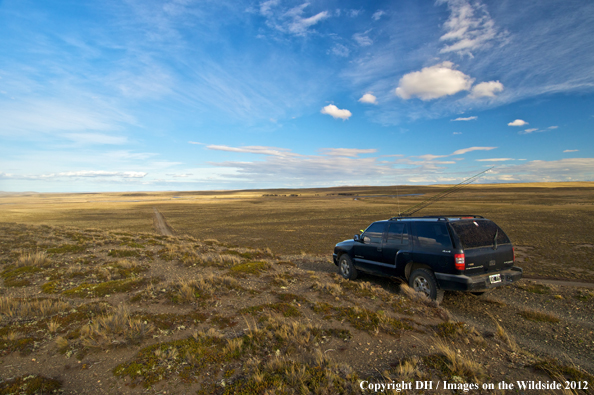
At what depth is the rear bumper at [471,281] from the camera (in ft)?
20.4

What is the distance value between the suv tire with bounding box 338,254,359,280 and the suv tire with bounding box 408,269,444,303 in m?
2.32

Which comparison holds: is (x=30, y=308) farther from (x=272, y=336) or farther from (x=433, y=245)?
(x=433, y=245)

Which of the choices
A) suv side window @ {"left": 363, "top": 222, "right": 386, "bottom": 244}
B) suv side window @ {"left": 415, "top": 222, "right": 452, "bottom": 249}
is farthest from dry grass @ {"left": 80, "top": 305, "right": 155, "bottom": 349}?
suv side window @ {"left": 415, "top": 222, "right": 452, "bottom": 249}

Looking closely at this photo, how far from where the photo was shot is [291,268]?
1133 centimetres

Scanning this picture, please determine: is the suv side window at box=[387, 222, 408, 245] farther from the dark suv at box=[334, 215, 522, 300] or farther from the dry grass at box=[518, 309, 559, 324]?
the dry grass at box=[518, 309, 559, 324]

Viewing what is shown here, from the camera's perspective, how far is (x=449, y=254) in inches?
254

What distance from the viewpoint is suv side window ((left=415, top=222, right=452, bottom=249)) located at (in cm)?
666

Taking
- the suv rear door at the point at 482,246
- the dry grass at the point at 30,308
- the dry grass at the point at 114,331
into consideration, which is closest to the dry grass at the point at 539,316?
the suv rear door at the point at 482,246

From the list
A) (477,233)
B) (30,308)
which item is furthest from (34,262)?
(477,233)

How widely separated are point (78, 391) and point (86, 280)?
6.38 metres

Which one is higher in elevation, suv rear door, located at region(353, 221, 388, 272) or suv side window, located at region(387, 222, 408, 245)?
suv side window, located at region(387, 222, 408, 245)

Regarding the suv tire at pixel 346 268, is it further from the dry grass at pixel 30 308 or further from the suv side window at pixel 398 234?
the dry grass at pixel 30 308

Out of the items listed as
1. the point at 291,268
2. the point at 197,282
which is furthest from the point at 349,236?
the point at 197,282

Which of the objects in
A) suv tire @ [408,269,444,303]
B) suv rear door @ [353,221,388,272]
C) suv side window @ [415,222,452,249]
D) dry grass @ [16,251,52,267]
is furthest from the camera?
dry grass @ [16,251,52,267]
